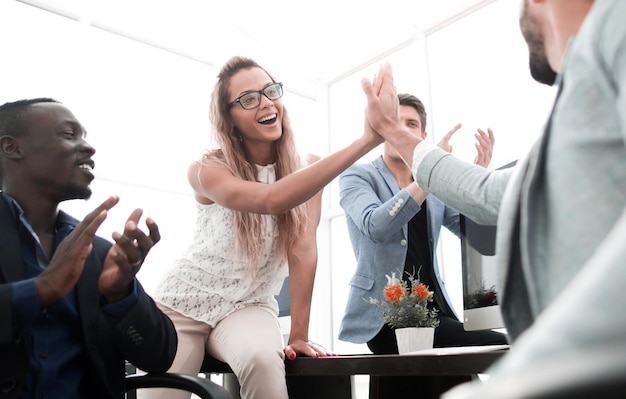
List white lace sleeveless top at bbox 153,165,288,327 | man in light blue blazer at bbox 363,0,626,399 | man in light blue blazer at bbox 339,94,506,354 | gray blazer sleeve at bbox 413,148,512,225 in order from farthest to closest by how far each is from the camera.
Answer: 1. man in light blue blazer at bbox 339,94,506,354
2. white lace sleeveless top at bbox 153,165,288,327
3. gray blazer sleeve at bbox 413,148,512,225
4. man in light blue blazer at bbox 363,0,626,399

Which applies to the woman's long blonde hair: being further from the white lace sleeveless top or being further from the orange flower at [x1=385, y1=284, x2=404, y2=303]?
the orange flower at [x1=385, y1=284, x2=404, y2=303]

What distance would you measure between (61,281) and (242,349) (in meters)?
0.69

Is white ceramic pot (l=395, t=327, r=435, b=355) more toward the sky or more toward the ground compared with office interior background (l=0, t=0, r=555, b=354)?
more toward the ground

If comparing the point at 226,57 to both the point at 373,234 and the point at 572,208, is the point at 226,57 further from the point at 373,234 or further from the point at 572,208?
the point at 572,208

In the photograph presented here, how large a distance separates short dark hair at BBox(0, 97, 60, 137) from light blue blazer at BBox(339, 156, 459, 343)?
1.25 meters

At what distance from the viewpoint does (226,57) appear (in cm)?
432

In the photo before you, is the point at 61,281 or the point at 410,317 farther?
the point at 410,317

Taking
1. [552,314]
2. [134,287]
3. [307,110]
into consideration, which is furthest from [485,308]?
[307,110]

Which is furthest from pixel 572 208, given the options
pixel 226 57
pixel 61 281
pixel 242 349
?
pixel 226 57

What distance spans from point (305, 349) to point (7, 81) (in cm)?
373

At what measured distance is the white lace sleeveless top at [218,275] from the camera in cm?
213

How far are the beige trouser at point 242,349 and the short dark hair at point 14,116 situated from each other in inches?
30.1

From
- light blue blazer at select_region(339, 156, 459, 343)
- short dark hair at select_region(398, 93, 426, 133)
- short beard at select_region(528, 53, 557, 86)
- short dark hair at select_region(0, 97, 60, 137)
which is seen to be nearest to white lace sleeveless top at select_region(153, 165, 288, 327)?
light blue blazer at select_region(339, 156, 459, 343)

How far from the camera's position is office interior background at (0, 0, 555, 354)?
488 centimetres
